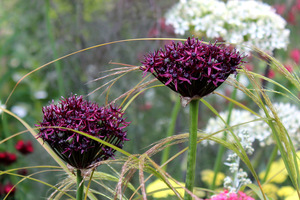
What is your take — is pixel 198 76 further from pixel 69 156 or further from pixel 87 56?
pixel 87 56

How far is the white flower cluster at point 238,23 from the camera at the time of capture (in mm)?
1369

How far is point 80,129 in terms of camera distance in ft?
1.98

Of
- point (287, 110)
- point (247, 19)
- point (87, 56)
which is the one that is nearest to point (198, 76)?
point (247, 19)

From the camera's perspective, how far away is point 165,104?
277 centimetres

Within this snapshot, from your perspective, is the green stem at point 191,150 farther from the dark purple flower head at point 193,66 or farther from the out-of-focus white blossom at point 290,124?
the out-of-focus white blossom at point 290,124

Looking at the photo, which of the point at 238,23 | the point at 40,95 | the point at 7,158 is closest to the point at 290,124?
the point at 238,23

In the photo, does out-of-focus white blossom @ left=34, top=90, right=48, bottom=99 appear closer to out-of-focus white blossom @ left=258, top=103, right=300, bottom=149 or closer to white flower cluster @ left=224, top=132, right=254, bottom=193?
out-of-focus white blossom @ left=258, top=103, right=300, bottom=149

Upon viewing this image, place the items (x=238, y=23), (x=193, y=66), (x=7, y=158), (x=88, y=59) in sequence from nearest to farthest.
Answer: (x=193, y=66) < (x=238, y=23) < (x=7, y=158) < (x=88, y=59)

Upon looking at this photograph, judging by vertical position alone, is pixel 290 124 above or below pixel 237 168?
above

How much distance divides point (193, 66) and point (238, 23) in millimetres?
810

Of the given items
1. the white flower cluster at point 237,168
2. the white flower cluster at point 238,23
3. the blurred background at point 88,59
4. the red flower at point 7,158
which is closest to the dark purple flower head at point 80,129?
the white flower cluster at point 237,168

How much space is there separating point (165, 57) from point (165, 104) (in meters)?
2.16

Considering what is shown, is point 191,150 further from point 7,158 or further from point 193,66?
point 7,158

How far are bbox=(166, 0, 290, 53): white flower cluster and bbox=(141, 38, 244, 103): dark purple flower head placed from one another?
722 millimetres
